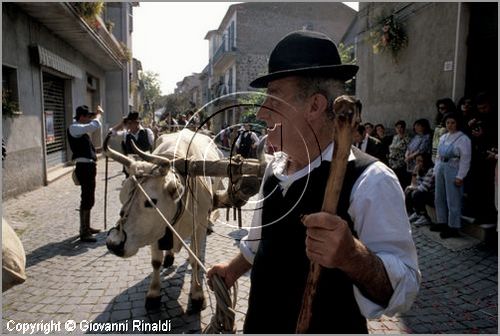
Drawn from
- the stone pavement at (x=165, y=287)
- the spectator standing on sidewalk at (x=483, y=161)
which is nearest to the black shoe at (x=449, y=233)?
the stone pavement at (x=165, y=287)

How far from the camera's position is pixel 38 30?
10438mm

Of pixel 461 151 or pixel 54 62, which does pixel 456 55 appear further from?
pixel 54 62

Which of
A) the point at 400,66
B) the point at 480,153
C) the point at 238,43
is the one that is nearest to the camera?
the point at 480,153

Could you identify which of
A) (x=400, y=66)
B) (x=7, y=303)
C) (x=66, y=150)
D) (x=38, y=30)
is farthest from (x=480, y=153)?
(x=66, y=150)

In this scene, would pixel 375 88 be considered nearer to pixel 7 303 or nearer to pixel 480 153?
pixel 480 153

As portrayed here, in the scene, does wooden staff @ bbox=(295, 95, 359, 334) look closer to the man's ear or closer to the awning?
the man's ear

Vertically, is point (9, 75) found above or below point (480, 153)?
above

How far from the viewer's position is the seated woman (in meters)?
6.61

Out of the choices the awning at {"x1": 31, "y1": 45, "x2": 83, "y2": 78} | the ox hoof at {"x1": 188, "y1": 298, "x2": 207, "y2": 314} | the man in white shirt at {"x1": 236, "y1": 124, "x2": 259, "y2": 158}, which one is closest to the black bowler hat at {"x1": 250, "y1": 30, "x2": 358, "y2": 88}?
the man in white shirt at {"x1": 236, "y1": 124, "x2": 259, "y2": 158}

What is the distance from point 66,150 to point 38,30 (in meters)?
4.74

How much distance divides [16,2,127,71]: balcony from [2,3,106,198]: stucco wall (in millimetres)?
341

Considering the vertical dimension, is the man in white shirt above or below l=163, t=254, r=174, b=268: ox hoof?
above

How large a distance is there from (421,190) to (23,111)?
9428 mm

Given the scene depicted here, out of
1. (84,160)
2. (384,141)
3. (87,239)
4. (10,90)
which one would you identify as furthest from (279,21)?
(87,239)
